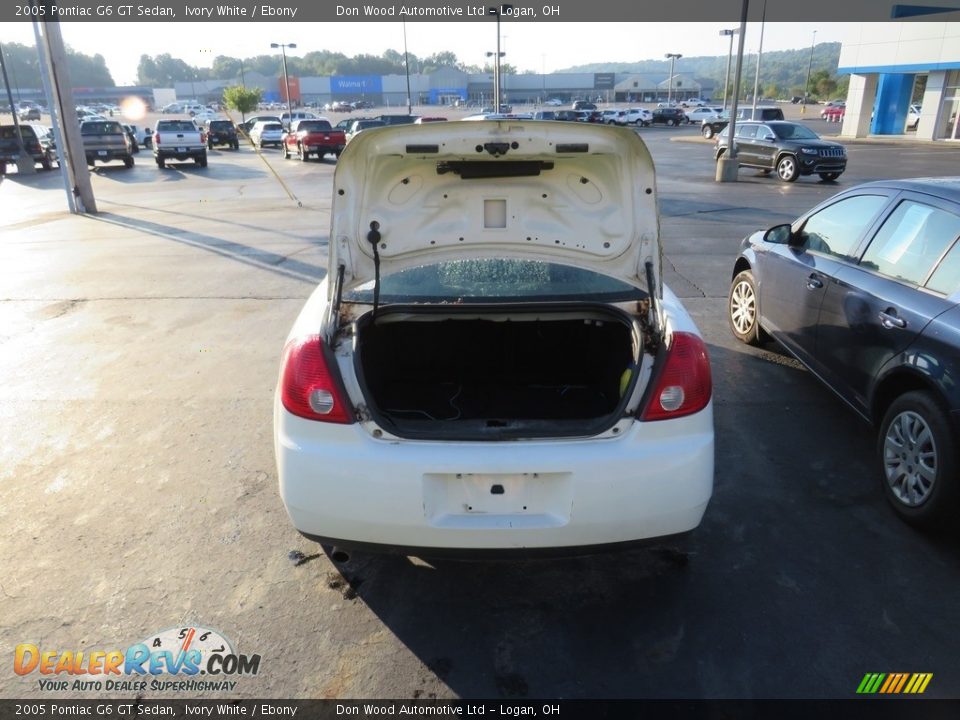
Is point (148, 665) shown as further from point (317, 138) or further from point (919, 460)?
point (317, 138)

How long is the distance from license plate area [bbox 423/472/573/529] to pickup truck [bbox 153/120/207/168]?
89.6 ft

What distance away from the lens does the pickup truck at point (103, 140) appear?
2567cm

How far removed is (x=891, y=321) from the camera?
363cm

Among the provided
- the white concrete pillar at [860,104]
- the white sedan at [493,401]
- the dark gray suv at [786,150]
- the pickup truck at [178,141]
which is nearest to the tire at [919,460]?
the white sedan at [493,401]

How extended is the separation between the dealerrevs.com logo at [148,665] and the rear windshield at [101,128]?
28.1 metres

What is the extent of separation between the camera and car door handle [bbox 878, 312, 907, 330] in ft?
11.6

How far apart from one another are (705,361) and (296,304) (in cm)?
571

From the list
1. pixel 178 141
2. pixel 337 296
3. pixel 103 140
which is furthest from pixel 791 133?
pixel 103 140

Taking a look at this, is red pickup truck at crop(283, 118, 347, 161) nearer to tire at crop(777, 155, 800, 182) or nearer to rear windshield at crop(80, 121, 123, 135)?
rear windshield at crop(80, 121, 123, 135)

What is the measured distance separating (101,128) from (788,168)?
2460cm

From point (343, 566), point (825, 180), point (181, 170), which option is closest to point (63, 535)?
point (343, 566)

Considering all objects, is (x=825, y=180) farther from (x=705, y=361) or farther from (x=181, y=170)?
(x=181, y=170)

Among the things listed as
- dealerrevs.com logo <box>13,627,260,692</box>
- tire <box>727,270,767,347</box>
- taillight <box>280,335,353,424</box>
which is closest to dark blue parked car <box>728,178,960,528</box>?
tire <box>727,270,767,347</box>

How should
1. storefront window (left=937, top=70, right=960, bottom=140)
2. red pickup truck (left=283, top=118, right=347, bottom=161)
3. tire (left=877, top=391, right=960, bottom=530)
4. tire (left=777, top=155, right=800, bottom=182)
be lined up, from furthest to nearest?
storefront window (left=937, top=70, right=960, bottom=140) < red pickup truck (left=283, top=118, right=347, bottom=161) < tire (left=777, top=155, right=800, bottom=182) < tire (left=877, top=391, right=960, bottom=530)
